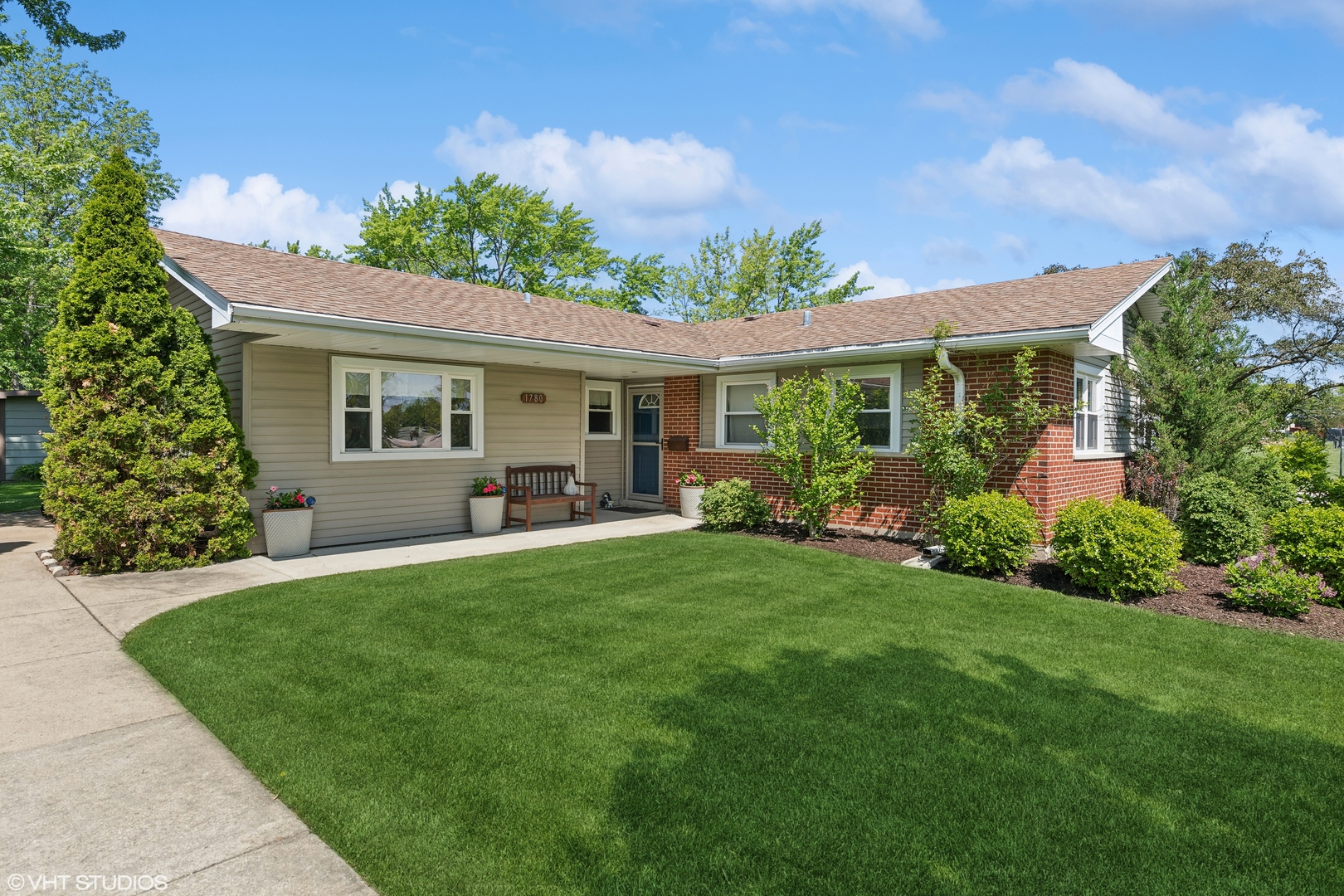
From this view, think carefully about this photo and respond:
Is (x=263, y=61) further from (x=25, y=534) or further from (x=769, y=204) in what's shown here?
(x=769, y=204)

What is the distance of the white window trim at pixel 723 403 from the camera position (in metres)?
11.6

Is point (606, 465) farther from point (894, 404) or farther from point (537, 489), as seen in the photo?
point (894, 404)

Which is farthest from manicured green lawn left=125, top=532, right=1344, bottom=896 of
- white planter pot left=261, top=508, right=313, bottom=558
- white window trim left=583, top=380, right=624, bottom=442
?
white window trim left=583, top=380, right=624, bottom=442

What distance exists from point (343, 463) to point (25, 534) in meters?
5.57

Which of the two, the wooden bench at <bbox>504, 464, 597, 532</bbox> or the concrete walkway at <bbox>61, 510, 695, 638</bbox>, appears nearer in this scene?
the concrete walkway at <bbox>61, 510, 695, 638</bbox>

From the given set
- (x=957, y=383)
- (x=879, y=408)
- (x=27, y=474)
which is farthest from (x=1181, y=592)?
(x=27, y=474)

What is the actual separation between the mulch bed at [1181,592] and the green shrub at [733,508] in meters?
0.43

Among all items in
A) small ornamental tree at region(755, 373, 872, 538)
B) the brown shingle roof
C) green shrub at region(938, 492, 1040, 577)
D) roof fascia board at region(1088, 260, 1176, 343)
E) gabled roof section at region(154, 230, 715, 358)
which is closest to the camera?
green shrub at region(938, 492, 1040, 577)

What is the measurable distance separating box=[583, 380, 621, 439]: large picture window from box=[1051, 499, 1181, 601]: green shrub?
8.35 metres

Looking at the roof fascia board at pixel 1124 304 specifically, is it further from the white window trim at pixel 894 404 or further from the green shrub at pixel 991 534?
the white window trim at pixel 894 404

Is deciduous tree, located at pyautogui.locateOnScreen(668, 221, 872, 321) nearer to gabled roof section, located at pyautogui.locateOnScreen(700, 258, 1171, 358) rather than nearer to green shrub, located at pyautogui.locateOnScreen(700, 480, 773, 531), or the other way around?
gabled roof section, located at pyautogui.locateOnScreen(700, 258, 1171, 358)

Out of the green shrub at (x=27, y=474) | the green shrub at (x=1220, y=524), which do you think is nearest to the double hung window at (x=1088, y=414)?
the green shrub at (x=1220, y=524)

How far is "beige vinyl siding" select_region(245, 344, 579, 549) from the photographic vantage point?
8.44 meters

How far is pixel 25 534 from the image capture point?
402 inches
